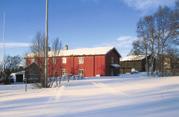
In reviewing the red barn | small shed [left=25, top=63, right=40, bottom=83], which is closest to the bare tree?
the red barn

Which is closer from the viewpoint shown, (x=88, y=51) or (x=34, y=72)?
(x=34, y=72)

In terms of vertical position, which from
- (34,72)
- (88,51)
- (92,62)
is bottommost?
(34,72)

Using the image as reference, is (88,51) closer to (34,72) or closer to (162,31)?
(162,31)

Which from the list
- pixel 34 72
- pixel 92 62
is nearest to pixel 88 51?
pixel 92 62

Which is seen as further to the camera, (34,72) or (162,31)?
(162,31)

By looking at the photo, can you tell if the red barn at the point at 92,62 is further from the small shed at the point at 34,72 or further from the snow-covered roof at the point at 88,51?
the small shed at the point at 34,72

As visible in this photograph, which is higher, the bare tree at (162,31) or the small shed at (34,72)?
the bare tree at (162,31)

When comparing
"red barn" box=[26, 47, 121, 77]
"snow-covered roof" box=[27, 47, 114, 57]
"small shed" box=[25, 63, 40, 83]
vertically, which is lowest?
"small shed" box=[25, 63, 40, 83]

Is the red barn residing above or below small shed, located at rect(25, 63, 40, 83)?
above

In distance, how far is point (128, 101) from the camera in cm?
1385

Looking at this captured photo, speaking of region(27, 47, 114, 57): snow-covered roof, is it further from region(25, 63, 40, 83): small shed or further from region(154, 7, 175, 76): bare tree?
region(25, 63, 40, 83): small shed

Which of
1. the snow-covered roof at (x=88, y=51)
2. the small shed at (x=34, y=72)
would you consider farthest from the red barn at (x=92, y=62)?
the small shed at (x=34, y=72)

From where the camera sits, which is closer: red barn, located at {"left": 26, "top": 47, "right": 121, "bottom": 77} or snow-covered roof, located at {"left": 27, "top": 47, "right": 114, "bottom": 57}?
red barn, located at {"left": 26, "top": 47, "right": 121, "bottom": 77}

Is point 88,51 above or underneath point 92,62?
above
